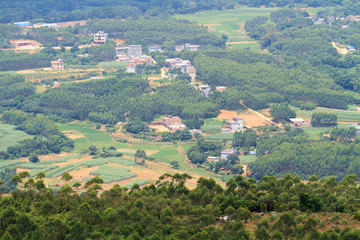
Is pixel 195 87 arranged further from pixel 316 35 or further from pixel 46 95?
pixel 316 35

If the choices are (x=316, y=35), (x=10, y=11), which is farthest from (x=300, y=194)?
(x=10, y=11)

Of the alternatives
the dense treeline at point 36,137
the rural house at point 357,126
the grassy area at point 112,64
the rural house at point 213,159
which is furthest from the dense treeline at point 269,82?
the dense treeline at point 36,137

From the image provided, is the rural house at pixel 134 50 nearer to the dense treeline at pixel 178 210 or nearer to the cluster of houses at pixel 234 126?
the cluster of houses at pixel 234 126

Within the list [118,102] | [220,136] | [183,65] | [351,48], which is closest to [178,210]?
[220,136]

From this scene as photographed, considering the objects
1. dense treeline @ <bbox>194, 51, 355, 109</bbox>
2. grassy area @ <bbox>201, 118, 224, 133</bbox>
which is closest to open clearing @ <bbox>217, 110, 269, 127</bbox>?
grassy area @ <bbox>201, 118, 224, 133</bbox>

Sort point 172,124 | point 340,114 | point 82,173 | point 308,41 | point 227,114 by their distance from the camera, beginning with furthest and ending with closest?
point 308,41, point 227,114, point 340,114, point 172,124, point 82,173

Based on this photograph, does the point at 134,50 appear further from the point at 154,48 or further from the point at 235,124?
the point at 235,124
